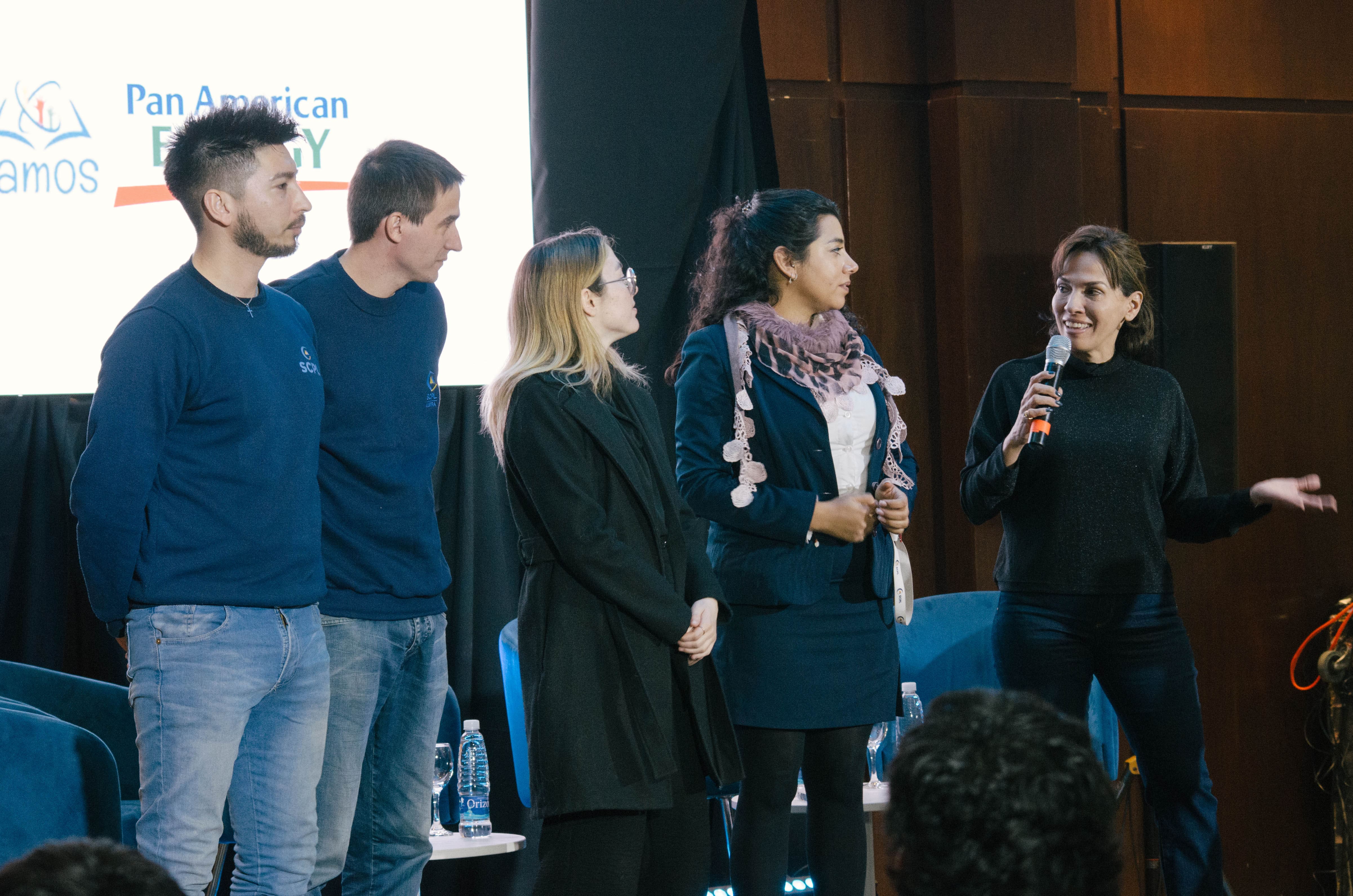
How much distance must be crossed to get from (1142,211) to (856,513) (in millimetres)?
2324

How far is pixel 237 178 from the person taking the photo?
86.8 inches

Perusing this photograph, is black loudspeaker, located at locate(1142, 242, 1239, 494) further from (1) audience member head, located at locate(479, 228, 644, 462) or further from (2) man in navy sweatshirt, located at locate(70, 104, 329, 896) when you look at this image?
(2) man in navy sweatshirt, located at locate(70, 104, 329, 896)

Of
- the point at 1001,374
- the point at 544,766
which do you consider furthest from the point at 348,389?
the point at 1001,374

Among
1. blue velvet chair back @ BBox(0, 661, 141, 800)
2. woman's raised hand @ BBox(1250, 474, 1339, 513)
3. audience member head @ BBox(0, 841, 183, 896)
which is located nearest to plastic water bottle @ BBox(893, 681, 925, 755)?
woman's raised hand @ BBox(1250, 474, 1339, 513)

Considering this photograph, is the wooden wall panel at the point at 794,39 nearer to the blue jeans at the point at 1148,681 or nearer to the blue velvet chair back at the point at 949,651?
the blue velvet chair back at the point at 949,651

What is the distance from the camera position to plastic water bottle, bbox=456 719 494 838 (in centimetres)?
354

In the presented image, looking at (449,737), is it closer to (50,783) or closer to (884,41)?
(50,783)

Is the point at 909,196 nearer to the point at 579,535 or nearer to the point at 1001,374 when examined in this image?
the point at 1001,374

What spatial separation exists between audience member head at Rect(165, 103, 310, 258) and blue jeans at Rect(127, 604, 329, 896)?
61cm

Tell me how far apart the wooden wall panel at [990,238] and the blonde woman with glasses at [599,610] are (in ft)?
5.93

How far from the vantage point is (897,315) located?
4211 mm

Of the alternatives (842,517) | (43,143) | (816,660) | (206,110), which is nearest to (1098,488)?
(842,517)

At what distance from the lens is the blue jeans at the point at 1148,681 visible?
2918 mm

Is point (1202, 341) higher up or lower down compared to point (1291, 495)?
higher up
